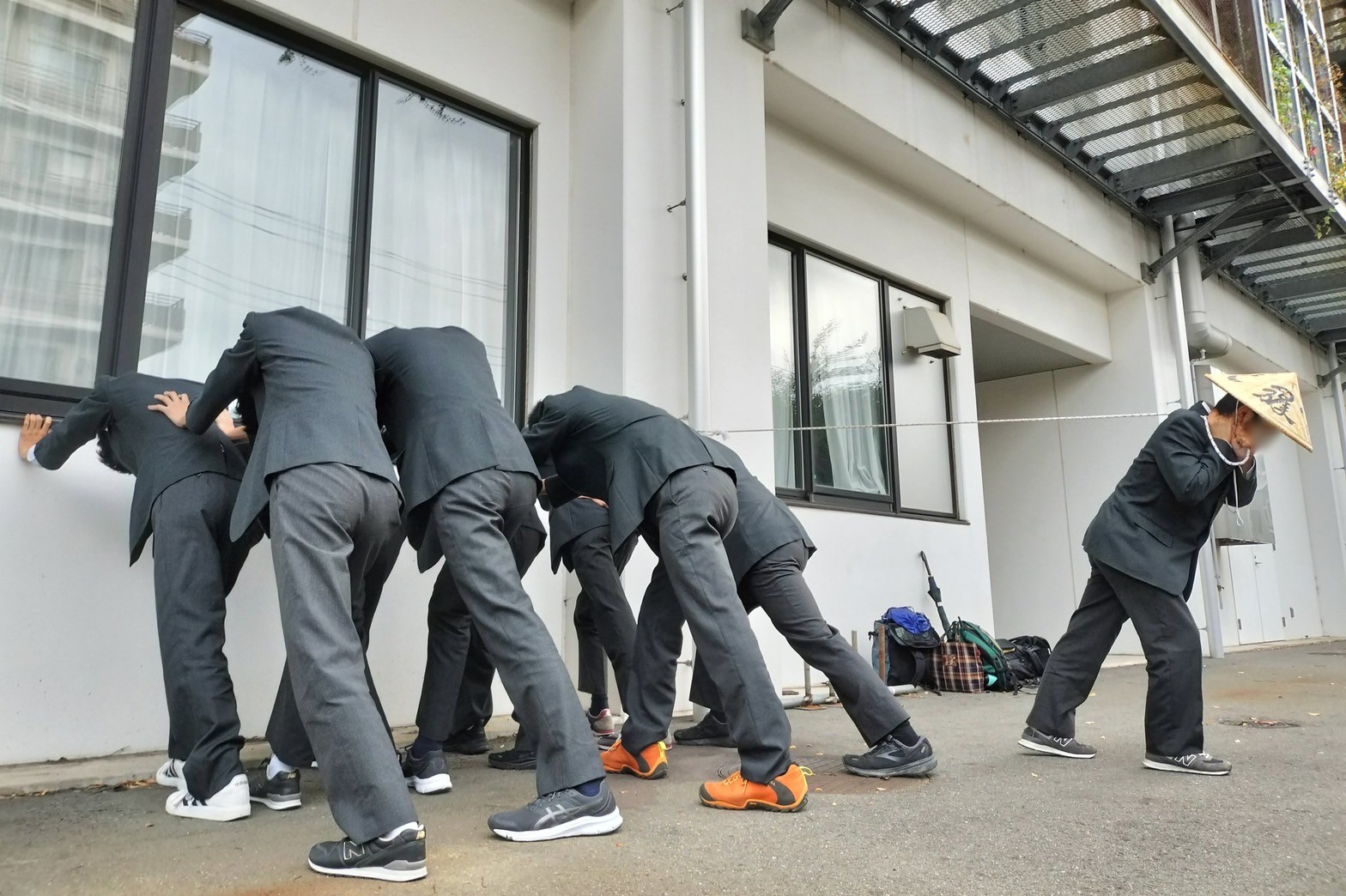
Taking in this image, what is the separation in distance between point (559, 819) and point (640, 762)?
0.95 metres

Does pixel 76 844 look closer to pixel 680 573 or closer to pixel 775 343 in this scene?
pixel 680 573

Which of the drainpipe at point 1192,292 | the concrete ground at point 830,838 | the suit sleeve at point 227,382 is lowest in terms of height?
the concrete ground at point 830,838

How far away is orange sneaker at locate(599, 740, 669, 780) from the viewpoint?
11.2 feet

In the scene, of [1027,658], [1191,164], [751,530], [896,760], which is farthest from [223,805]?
[1191,164]

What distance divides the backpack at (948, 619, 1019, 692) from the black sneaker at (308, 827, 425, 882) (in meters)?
4.97

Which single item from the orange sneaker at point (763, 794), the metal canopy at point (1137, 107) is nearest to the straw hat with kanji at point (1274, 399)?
the orange sneaker at point (763, 794)

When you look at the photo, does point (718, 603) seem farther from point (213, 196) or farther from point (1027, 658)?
point (1027, 658)

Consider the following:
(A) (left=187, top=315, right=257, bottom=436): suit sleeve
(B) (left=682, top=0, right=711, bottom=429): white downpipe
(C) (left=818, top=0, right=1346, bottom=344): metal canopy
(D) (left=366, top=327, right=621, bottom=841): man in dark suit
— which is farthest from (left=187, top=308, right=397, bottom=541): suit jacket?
(C) (left=818, top=0, right=1346, bottom=344): metal canopy

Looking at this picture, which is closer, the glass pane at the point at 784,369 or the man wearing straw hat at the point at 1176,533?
the man wearing straw hat at the point at 1176,533

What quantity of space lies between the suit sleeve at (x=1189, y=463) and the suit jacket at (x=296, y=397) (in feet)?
8.92

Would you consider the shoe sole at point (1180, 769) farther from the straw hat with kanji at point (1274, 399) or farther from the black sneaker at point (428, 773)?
the black sneaker at point (428, 773)

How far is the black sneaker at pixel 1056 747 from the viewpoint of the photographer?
3.80 m

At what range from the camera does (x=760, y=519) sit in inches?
137

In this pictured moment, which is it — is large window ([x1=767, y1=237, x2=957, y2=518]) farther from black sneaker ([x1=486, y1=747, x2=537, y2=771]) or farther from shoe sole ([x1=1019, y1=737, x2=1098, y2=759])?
black sneaker ([x1=486, y1=747, x2=537, y2=771])
